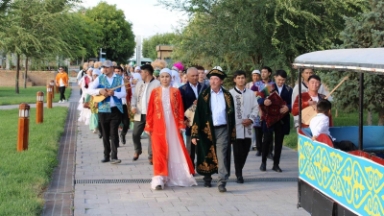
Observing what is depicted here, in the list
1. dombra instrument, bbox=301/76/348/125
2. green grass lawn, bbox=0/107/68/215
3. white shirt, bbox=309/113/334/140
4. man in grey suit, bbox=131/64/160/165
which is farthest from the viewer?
man in grey suit, bbox=131/64/160/165

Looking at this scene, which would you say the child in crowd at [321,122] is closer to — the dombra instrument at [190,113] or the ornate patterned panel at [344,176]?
the ornate patterned panel at [344,176]

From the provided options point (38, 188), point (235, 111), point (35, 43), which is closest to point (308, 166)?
point (235, 111)

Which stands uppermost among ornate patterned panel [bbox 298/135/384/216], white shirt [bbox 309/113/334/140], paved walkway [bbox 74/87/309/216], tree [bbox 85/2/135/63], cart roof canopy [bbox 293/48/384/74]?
tree [bbox 85/2/135/63]

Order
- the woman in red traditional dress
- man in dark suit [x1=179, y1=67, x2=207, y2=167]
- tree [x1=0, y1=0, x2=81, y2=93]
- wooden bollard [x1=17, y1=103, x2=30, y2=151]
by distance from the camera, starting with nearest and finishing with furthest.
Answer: the woman in red traditional dress, man in dark suit [x1=179, y1=67, x2=207, y2=167], wooden bollard [x1=17, y1=103, x2=30, y2=151], tree [x1=0, y1=0, x2=81, y2=93]

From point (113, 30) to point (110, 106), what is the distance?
8115 centimetres

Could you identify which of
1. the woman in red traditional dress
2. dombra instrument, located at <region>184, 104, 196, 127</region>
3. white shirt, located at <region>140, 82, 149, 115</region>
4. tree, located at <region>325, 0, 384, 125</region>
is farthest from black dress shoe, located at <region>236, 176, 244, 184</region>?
tree, located at <region>325, 0, 384, 125</region>

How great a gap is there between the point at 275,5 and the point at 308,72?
6.65m

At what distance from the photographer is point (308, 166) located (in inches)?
296

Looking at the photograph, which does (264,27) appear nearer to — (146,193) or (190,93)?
(190,93)

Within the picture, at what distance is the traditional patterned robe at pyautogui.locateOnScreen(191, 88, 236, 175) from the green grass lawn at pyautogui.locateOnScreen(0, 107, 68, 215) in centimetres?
227

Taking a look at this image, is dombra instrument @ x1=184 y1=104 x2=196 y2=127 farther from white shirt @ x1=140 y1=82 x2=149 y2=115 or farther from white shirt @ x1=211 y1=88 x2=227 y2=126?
white shirt @ x1=140 y1=82 x2=149 y2=115

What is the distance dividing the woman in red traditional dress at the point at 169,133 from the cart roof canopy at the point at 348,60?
127 inches

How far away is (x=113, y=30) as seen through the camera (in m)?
92.7

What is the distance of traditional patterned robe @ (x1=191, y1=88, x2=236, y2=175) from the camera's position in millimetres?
10133
